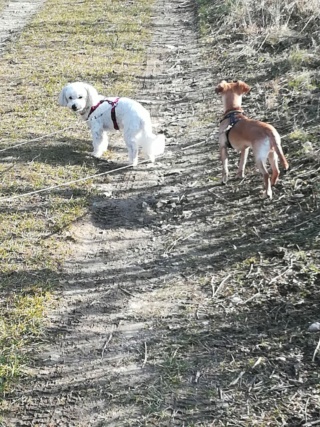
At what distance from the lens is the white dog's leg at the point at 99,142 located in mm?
5441

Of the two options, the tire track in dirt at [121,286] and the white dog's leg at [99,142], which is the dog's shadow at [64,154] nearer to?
the white dog's leg at [99,142]

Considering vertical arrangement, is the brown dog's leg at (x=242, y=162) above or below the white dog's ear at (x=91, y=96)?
below

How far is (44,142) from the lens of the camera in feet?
19.3

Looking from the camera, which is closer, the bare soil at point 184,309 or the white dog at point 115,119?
the bare soil at point 184,309

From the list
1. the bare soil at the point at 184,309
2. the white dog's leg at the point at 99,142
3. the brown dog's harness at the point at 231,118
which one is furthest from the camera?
the white dog's leg at the point at 99,142

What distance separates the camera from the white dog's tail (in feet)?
17.1

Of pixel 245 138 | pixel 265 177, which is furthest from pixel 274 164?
pixel 245 138

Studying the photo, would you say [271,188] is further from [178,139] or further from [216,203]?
[178,139]

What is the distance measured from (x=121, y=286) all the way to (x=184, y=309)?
53 centimetres

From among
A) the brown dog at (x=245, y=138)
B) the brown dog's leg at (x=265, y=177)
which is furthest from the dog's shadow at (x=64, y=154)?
the brown dog's leg at (x=265, y=177)

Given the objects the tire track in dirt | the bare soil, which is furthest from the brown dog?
the tire track in dirt

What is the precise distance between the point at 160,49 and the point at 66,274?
6670 mm

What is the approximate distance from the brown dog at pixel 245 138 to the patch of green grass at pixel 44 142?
4.52ft

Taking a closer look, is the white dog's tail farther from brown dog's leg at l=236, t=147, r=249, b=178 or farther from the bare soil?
brown dog's leg at l=236, t=147, r=249, b=178
